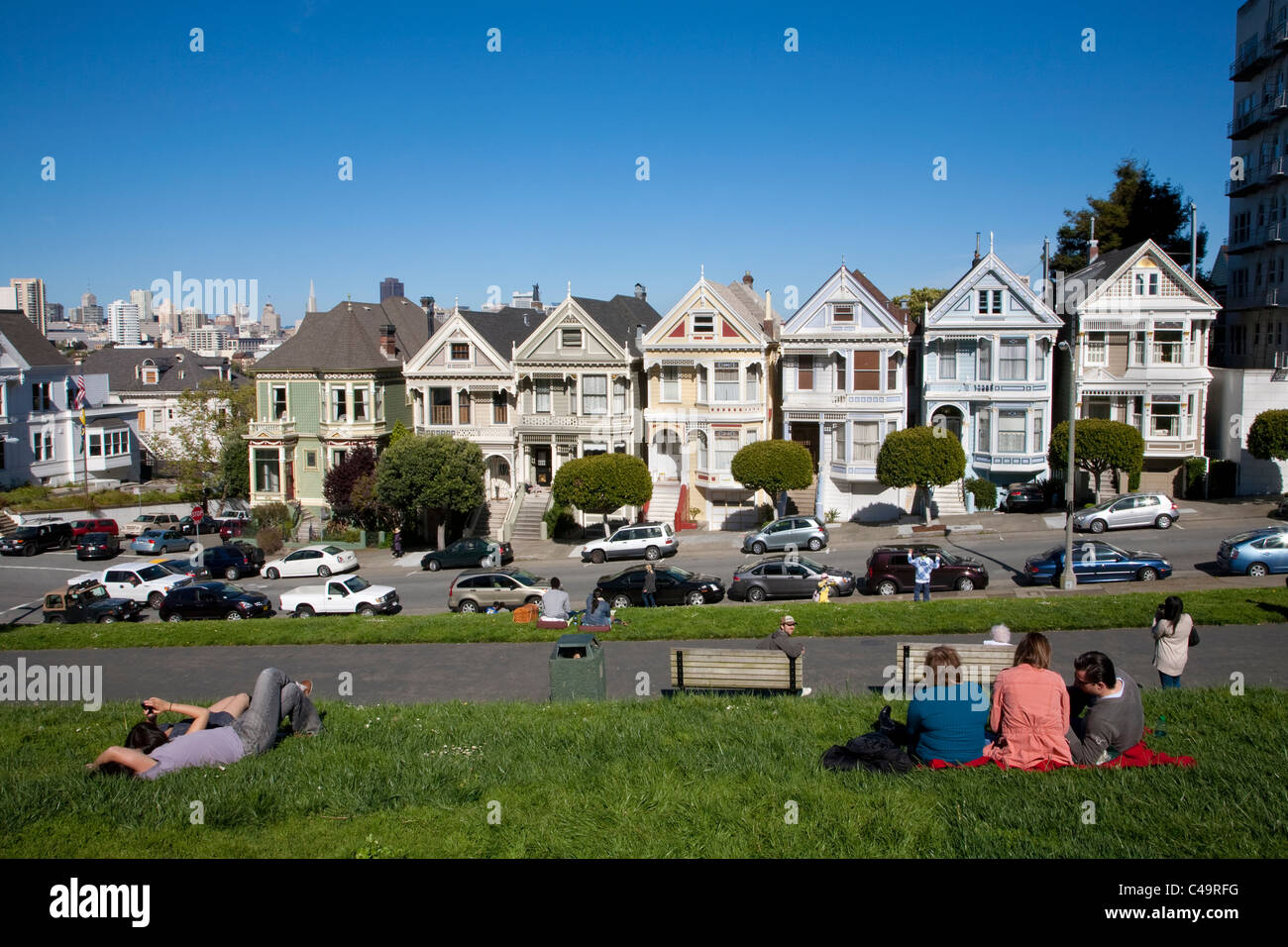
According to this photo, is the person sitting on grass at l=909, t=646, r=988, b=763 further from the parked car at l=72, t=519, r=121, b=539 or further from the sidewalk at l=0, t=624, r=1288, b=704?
the parked car at l=72, t=519, r=121, b=539

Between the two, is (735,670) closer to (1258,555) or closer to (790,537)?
(1258,555)

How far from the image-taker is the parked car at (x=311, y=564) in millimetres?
43938

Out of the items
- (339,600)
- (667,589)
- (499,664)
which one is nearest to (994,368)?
(667,589)

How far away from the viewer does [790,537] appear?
136 ft

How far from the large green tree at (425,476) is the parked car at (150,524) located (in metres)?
14.0

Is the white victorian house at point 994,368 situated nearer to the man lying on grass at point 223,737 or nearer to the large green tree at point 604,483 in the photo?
the large green tree at point 604,483

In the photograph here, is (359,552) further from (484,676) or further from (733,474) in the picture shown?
(484,676)

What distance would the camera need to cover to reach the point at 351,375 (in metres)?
56.3

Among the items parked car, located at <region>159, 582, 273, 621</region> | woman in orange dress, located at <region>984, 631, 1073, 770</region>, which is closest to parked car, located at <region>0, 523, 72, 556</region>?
parked car, located at <region>159, 582, 273, 621</region>

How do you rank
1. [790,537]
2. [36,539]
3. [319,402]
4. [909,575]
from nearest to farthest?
[909,575], [790,537], [36,539], [319,402]

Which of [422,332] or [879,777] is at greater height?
[422,332]

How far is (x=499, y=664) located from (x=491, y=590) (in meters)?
12.2
